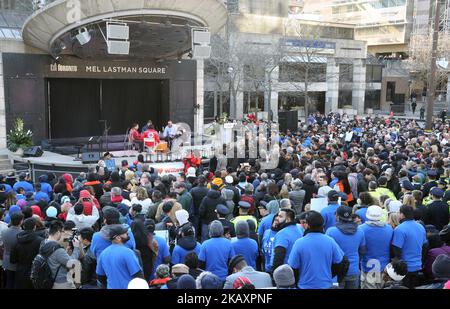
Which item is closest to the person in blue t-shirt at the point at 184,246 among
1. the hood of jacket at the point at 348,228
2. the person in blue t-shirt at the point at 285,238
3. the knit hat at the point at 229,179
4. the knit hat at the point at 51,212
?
the person in blue t-shirt at the point at 285,238

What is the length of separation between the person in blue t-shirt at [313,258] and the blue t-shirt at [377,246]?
1320 millimetres

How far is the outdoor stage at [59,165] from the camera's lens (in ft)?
60.7

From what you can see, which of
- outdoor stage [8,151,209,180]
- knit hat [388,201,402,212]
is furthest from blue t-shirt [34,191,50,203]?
outdoor stage [8,151,209,180]

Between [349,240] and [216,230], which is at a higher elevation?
[216,230]

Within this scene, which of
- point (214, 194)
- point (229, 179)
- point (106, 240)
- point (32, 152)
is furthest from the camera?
point (32, 152)

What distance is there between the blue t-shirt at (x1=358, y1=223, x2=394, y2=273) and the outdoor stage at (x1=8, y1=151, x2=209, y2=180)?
11842 millimetres

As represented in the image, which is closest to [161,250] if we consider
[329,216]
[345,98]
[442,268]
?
[329,216]

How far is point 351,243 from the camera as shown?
6.36 meters

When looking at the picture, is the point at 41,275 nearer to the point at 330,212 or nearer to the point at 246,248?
the point at 246,248

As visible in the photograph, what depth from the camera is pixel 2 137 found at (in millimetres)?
21562

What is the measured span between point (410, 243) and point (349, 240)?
3.06ft

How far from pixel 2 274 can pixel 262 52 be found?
1311 inches

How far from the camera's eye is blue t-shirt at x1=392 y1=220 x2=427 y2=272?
661 centimetres
